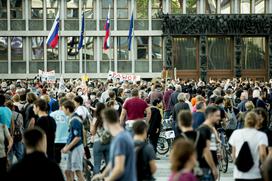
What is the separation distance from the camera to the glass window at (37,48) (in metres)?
61.9

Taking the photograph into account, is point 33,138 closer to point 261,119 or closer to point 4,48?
point 261,119

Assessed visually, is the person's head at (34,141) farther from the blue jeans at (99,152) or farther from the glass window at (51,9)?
the glass window at (51,9)

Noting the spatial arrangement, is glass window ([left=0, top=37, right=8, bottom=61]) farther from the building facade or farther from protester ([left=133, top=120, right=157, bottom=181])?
protester ([left=133, top=120, right=157, bottom=181])

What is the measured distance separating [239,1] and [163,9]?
19.9ft

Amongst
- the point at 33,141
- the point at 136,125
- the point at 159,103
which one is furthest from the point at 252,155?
the point at 159,103

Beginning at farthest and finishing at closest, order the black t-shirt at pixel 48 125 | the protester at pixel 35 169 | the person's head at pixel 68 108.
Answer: the person's head at pixel 68 108 → the black t-shirt at pixel 48 125 → the protester at pixel 35 169

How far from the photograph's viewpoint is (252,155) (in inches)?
442

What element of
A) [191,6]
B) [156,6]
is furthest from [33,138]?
[191,6]

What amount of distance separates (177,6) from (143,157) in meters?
53.6

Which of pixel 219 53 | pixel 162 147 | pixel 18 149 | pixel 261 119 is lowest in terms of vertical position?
pixel 162 147

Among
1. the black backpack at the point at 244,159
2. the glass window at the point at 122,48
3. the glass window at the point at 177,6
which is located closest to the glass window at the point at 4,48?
the glass window at the point at 122,48

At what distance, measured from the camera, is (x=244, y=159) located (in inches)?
438

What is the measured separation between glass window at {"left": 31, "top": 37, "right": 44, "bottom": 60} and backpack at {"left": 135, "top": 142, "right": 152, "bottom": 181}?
52309 mm

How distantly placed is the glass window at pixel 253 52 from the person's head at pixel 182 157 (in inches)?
2204
